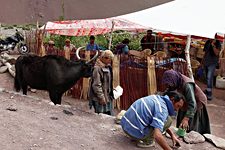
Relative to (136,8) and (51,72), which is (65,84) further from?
(136,8)

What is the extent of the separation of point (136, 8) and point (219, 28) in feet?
71.9

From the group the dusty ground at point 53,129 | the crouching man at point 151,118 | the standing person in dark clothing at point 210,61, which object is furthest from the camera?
the standing person in dark clothing at point 210,61

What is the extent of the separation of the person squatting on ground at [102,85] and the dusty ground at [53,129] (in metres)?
0.26

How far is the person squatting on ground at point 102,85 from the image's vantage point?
5.76 meters

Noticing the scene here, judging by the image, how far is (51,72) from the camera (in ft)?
24.1

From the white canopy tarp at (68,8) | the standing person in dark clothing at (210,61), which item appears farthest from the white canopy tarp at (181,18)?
the white canopy tarp at (68,8)

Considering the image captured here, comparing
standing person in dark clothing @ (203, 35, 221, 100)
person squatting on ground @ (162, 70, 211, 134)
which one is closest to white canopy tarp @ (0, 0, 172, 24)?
standing person in dark clothing @ (203, 35, 221, 100)

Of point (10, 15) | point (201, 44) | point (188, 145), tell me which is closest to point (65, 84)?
point (188, 145)

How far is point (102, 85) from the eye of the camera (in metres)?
5.87

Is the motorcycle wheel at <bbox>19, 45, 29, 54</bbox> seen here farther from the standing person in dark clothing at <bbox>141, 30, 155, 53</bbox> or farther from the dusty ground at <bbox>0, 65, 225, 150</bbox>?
the dusty ground at <bbox>0, 65, 225, 150</bbox>

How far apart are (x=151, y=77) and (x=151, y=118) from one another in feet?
Result: 12.5

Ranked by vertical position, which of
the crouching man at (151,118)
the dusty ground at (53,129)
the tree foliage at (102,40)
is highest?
the tree foliage at (102,40)

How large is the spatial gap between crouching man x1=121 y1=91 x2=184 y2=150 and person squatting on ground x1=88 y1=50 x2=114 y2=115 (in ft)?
4.17

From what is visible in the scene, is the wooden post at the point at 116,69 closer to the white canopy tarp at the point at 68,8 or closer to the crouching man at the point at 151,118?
the crouching man at the point at 151,118
